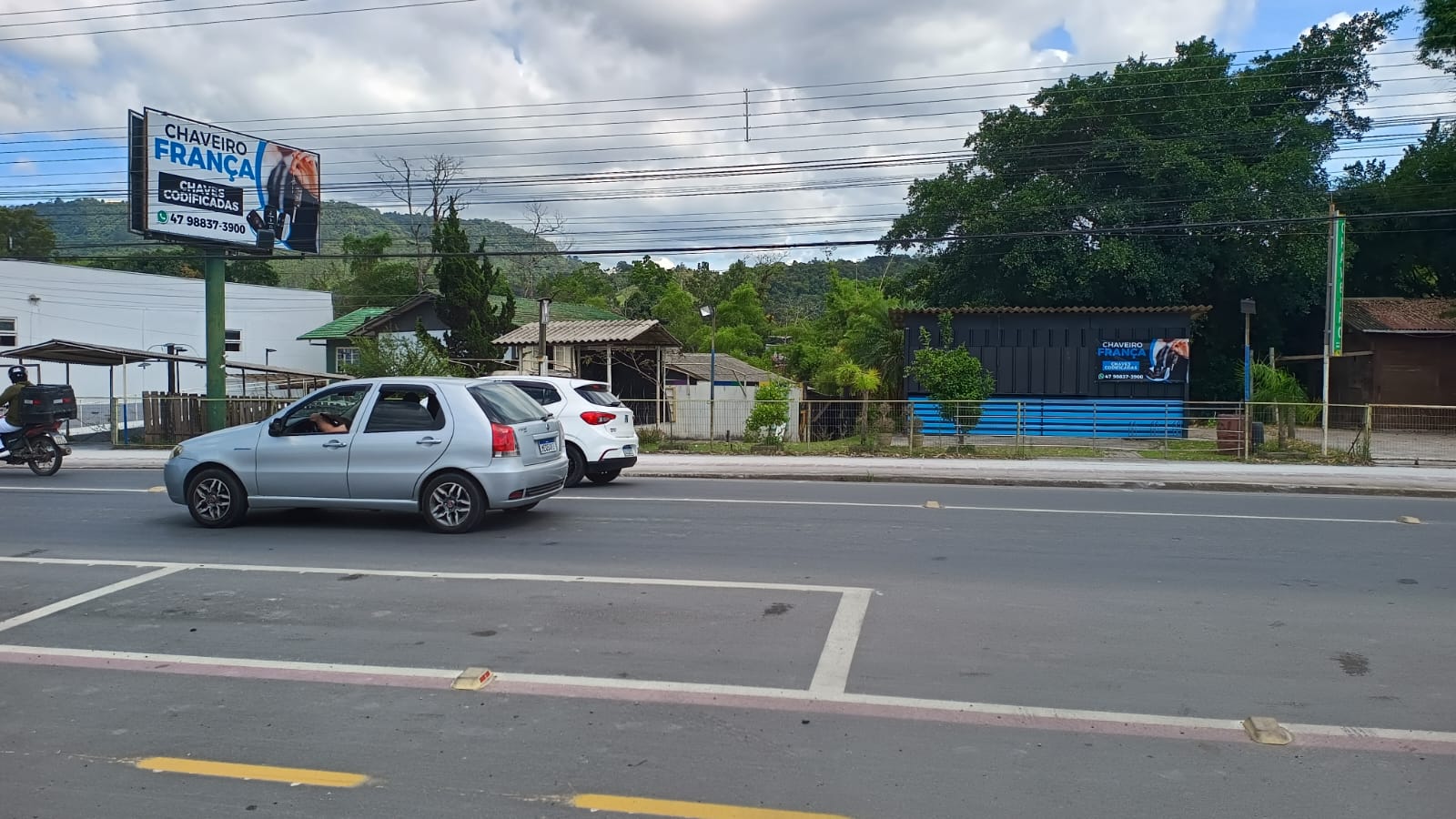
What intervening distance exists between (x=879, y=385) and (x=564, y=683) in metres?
25.0

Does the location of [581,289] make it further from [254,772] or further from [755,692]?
[254,772]

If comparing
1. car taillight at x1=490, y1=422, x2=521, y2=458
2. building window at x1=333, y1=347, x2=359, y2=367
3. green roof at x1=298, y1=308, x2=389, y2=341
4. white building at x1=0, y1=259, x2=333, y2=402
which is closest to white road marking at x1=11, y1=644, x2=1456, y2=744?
car taillight at x1=490, y1=422, x2=521, y2=458

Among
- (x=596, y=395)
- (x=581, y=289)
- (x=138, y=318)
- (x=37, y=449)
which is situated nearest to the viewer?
(x=596, y=395)

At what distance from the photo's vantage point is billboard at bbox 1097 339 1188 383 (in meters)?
25.6

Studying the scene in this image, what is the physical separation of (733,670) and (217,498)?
24.0ft

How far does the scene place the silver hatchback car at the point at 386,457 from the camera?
10.1 m

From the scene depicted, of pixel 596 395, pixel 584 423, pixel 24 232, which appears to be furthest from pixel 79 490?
pixel 24 232

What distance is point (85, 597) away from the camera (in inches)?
310

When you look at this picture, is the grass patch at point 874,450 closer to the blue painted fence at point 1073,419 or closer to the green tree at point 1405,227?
the blue painted fence at point 1073,419

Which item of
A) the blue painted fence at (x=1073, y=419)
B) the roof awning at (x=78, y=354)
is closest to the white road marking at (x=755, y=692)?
the blue painted fence at (x=1073, y=419)

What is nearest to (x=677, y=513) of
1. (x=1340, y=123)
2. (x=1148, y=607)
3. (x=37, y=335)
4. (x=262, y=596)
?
(x=262, y=596)

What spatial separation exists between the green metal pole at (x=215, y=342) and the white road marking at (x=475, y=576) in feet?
50.9

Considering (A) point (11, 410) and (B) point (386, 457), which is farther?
(A) point (11, 410)

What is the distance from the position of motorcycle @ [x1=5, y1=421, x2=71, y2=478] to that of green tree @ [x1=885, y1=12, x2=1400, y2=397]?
903 inches
